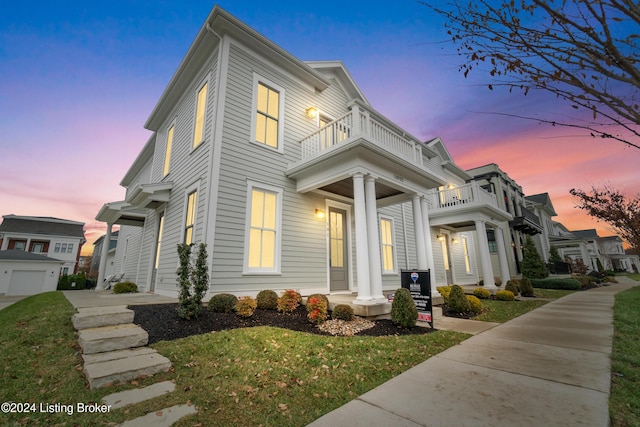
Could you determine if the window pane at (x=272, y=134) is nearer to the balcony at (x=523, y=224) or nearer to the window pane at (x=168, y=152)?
the window pane at (x=168, y=152)

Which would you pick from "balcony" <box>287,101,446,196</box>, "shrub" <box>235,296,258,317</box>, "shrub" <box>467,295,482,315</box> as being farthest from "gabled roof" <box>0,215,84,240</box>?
"shrub" <box>467,295,482,315</box>

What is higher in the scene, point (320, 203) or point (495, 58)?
point (320, 203)

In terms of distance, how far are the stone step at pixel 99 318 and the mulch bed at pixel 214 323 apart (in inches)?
9.8

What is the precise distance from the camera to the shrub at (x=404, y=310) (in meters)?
5.41

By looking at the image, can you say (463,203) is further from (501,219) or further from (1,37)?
(1,37)

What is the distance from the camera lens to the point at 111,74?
10.9 metres

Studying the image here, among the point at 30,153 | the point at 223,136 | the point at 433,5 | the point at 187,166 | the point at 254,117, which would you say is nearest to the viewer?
the point at 433,5

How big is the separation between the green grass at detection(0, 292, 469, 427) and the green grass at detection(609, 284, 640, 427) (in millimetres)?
1821

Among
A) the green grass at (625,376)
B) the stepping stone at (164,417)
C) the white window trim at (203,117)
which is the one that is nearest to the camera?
the stepping stone at (164,417)

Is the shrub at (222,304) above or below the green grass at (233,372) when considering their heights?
above

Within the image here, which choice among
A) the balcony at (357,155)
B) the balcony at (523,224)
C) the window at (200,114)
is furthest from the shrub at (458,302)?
the balcony at (523,224)

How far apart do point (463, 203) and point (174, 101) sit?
13.8 m

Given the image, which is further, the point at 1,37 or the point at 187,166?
the point at 1,37

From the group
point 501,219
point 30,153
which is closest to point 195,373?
point 501,219
